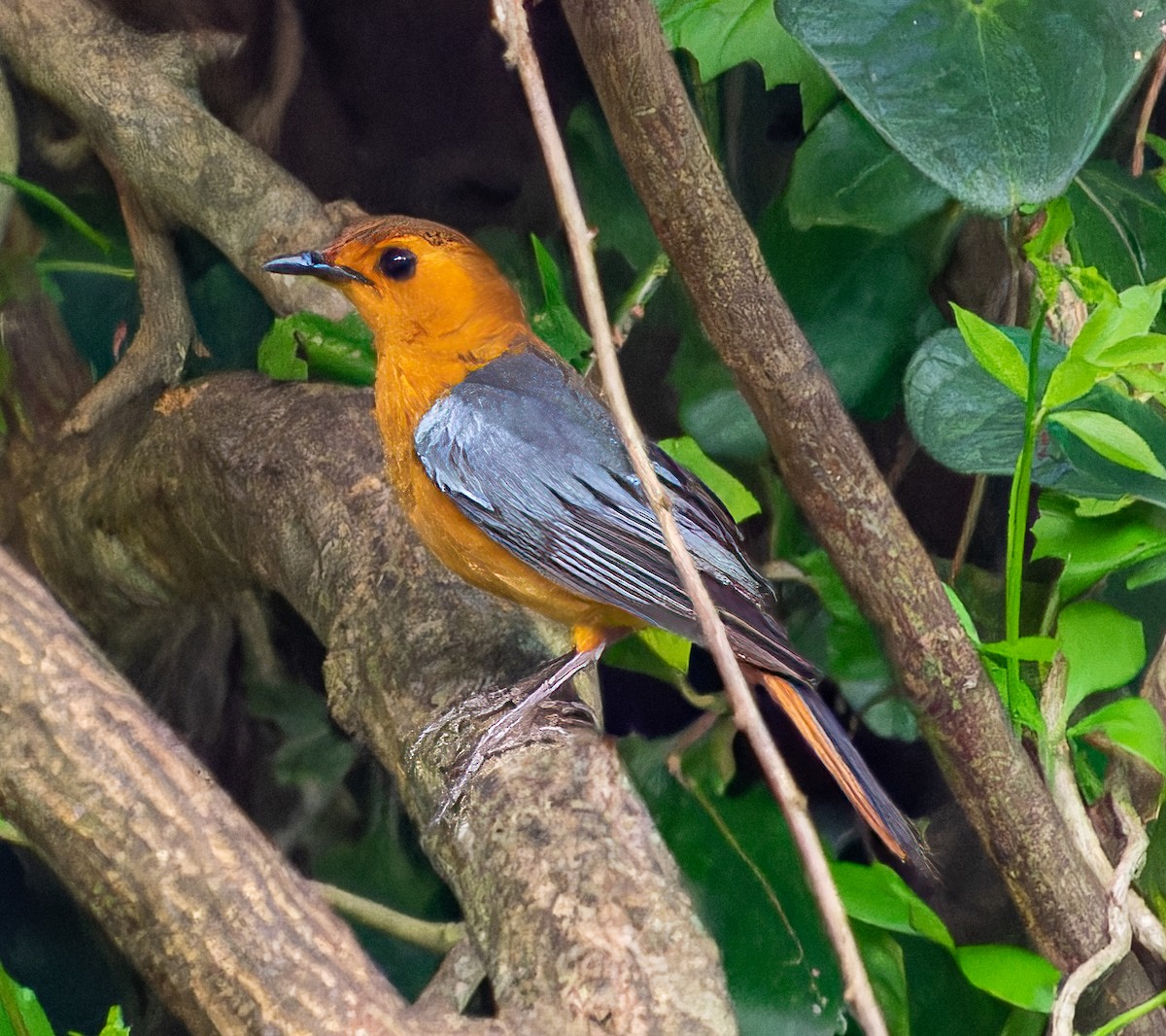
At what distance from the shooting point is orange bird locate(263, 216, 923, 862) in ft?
3.00

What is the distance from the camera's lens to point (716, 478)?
117cm

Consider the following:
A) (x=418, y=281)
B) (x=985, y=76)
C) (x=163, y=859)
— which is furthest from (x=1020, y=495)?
(x=163, y=859)

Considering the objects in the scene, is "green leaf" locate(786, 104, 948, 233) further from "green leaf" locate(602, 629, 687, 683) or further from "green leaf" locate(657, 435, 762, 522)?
"green leaf" locate(602, 629, 687, 683)

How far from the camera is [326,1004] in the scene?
0.69m

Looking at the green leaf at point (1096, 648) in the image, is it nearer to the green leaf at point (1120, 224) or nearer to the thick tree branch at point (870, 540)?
the thick tree branch at point (870, 540)

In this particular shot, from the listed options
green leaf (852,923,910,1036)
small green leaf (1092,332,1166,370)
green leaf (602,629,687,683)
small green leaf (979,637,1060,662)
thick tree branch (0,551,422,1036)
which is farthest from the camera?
green leaf (602,629,687,683)

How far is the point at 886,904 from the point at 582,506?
→ 422 mm

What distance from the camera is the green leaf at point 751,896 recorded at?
Result: 3.41 ft

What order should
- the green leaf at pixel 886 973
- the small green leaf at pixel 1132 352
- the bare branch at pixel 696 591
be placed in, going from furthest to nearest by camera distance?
the green leaf at pixel 886 973
the small green leaf at pixel 1132 352
the bare branch at pixel 696 591

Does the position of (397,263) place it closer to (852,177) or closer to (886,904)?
(852,177)

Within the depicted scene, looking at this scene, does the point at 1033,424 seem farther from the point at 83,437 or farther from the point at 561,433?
the point at 83,437

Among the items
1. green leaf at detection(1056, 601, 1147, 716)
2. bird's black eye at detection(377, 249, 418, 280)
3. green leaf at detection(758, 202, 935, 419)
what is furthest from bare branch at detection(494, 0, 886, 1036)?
green leaf at detection(758, 202, 935, 419)

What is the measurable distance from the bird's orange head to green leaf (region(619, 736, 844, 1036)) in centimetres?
46

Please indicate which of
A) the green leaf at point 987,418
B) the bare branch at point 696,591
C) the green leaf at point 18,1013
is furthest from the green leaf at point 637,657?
the bare branch at point 696,591
